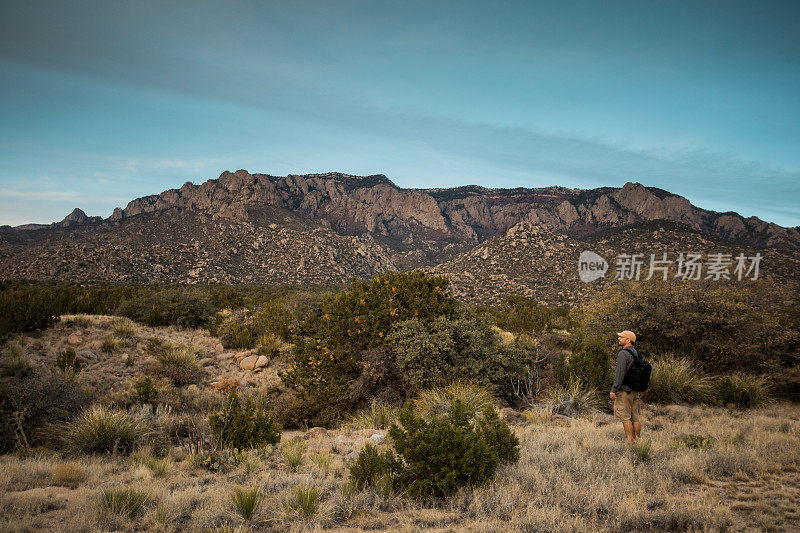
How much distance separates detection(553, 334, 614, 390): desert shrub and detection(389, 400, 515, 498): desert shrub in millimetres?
6624

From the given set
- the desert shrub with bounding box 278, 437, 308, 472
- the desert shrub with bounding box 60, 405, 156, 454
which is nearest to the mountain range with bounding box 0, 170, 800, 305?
the desert shrub with bounding box 278, 437, 308, 472

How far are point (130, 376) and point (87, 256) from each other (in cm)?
6166

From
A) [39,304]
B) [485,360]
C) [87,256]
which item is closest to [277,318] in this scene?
[39,304]

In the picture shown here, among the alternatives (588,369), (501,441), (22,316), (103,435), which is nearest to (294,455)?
(501,441)

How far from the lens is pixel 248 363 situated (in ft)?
51.9

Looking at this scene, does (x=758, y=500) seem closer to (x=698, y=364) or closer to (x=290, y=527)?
(x=290, y=527)

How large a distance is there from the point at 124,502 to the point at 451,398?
6.30 metres

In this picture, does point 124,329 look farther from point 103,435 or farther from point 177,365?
point 103,435

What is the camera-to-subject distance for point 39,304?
15.3 metres

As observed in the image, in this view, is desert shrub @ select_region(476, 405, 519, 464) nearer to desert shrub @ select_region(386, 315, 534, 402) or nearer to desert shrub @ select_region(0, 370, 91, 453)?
desert shrub @ select_region(386, 315, 534, 402)

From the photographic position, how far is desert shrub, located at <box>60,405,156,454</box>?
6.62 meters

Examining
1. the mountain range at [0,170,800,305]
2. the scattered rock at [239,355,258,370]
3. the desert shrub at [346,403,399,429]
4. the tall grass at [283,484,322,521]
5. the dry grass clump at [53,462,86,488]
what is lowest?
the scattered rock at [239,355,258,370]

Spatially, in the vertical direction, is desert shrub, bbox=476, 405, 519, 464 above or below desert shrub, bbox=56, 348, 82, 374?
above

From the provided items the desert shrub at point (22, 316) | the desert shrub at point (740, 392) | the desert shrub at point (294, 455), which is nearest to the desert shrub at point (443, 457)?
the desert shrub at point (294, 455)
